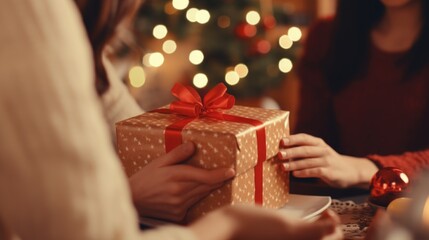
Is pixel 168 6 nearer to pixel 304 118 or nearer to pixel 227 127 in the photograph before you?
pixel 304 118

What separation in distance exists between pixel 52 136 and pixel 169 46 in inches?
124

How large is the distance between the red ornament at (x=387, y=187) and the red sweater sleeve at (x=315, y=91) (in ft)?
2.36

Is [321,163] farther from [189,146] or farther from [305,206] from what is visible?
[189,146]

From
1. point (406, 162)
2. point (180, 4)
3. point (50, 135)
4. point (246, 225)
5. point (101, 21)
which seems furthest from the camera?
point (180, 4)

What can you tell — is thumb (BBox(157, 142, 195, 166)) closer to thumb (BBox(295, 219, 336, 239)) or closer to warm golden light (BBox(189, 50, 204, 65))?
thumb (BBox(295, 219, 336, 239))

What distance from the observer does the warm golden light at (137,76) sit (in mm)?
3455

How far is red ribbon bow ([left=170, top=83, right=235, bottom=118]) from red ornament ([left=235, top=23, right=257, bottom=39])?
234 centimetres

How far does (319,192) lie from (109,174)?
26.9 inches

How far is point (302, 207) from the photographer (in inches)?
40.1

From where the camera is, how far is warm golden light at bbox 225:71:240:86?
3.37 meters

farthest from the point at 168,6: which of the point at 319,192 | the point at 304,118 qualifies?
Answer: the point at 319,192

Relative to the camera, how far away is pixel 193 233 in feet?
2.06

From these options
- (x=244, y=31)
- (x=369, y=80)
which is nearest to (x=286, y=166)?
(x=369, y=80)

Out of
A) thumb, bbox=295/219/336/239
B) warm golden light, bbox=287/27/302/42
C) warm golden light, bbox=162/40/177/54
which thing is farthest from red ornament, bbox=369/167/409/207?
warm golden light, bbox=162/40/177/54
